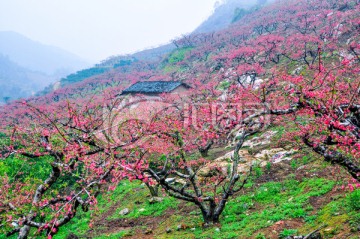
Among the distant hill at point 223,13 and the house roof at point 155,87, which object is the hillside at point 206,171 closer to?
the house roof at point 155,87

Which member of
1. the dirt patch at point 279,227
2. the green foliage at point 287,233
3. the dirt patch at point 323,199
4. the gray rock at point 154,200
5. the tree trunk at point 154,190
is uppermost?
the green foliage at point 287,233

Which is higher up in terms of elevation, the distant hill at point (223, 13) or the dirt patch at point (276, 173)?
Result: the distant hill at point (223, 13)

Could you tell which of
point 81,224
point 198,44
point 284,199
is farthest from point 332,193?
point 198,44

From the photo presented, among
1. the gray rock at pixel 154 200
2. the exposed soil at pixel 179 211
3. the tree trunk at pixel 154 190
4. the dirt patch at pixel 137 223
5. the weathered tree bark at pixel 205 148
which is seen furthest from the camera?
the weathered tree bark at pixel 205 148

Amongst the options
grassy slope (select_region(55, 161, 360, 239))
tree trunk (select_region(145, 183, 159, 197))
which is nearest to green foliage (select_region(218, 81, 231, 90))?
grassy slope (select_region(55, 161, 360, 239))

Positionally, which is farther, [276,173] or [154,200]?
[154,200]

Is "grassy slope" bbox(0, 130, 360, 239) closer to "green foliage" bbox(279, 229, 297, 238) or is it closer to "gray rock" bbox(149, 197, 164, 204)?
"green foliage" bbox(279, 229, 297, 238)

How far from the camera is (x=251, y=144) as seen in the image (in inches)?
819

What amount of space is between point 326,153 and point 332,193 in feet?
15.1

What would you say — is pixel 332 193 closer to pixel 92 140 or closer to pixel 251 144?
pixel 92 140

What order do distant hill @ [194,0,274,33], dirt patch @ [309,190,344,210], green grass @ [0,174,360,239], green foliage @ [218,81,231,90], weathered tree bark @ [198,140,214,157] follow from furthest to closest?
distant hill @ [194,0,274,33] → green foliage @ [218,81,231,90] → weathered tree bark @ [198,140,214,157] → dirt patch @ [309,190,344,210] → green grass @ [0,174,360,239]

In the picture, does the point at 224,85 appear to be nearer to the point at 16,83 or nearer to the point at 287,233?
the point at 287,233

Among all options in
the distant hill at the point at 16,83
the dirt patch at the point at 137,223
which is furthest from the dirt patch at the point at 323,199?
the distant hill at the point at 16,83

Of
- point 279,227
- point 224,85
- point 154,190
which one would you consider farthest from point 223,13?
point 279,227
